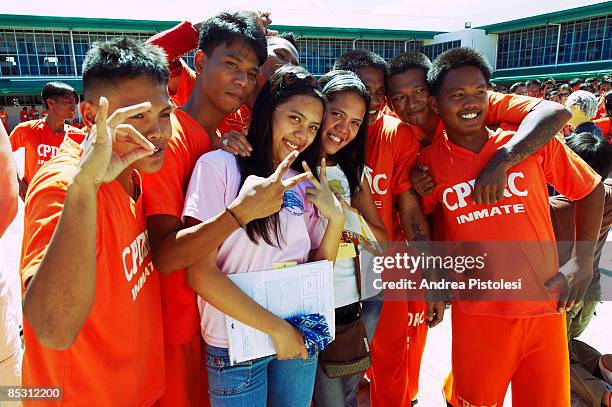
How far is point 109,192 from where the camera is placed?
54.6 inches

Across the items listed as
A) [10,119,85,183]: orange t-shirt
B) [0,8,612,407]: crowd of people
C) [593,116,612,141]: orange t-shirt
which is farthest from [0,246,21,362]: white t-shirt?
[593,116,612,141]: orange t-shirt

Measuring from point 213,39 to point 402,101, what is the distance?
119 cm

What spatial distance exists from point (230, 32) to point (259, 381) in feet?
5.18

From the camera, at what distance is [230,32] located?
2.06 m

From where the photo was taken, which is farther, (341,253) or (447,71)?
(447,71)

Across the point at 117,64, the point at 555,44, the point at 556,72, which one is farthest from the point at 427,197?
the point at 555,44

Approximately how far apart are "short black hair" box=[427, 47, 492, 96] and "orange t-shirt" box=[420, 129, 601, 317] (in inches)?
13.0

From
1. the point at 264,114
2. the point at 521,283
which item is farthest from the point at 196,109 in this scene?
the point at 521,283

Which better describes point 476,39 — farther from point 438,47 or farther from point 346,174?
point 346,174

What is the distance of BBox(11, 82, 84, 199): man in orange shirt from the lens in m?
4.82

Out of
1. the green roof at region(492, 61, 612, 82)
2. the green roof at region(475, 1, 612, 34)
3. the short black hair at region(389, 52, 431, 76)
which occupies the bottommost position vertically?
the short black hair at region(389, 52, 431, 76)

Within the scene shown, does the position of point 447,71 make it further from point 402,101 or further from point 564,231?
point 564,231

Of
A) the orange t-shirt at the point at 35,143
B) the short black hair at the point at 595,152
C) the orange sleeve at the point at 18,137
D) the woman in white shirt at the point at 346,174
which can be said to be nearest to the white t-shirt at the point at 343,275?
the woman in white shirt at the point at 346,174

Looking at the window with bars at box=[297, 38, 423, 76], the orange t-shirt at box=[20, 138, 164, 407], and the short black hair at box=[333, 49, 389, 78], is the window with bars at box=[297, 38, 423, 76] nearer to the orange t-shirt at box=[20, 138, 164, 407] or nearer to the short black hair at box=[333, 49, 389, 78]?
the short black hair at box=[333, 49, 389, 78]
